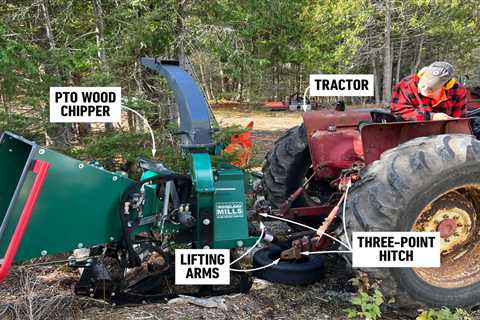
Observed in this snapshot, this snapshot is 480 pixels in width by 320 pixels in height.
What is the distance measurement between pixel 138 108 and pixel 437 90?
3302 millimetres

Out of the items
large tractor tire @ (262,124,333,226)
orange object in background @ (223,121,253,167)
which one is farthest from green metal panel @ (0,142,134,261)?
orange object in background @ (223,121,253,167)

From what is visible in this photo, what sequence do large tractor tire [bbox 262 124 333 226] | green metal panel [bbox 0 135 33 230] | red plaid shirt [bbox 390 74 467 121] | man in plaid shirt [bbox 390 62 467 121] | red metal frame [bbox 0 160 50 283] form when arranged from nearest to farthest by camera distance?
1. red metal frame [bbox 0 160 50 283]
2. green metal panel [bbox 0 135 33 230]
3. man in plaid shirt [bbox 390 62 467 121]
4. red plaid shirt [bbox 390 74 467 121]
5. large tractor tire [bbox 262 124 333 226]

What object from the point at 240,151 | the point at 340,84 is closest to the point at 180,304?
the point at 240,151

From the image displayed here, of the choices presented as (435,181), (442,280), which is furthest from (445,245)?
(435,181)

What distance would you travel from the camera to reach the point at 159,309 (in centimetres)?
327

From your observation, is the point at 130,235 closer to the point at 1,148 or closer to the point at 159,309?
the point at 159,309

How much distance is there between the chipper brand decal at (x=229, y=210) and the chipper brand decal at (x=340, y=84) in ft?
11.1

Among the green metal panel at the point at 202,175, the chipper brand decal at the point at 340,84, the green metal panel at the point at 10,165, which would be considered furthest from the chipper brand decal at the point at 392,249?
the chipper brand decal at the point at 340,84

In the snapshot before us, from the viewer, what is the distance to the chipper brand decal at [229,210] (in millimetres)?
3305

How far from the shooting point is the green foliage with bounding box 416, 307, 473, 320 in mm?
3061

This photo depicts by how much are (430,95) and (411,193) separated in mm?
1285

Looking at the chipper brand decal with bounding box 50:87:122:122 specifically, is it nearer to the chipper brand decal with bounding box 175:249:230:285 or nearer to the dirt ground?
the dirt ground

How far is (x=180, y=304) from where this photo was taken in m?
3.32

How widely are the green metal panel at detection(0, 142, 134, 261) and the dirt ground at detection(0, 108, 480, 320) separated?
0.54 metres
